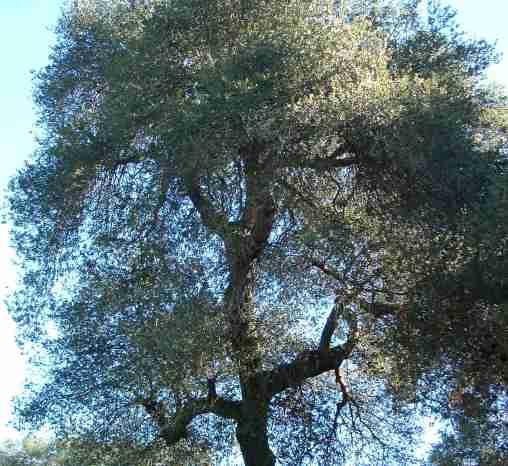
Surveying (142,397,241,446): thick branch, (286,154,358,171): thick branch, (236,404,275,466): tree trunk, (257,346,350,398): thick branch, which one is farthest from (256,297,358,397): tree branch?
(286,154,358,171): thick branch

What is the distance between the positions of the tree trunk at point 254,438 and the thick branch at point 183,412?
0.72ft

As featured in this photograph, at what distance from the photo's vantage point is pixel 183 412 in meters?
11.3

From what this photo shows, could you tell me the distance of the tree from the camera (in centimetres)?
1059

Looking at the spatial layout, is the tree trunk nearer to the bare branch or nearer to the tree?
the tree

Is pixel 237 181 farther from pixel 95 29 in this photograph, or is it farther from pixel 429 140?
pixel 95 29

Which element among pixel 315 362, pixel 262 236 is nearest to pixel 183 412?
pixel 315 362

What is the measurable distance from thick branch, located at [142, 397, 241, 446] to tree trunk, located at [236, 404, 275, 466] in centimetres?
22

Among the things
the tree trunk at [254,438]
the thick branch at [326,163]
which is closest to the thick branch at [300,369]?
the tree trunk at [254,438]

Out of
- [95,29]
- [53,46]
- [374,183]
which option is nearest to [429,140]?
[374,183]

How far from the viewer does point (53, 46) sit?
1547cm

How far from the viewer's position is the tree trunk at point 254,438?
1204 cm

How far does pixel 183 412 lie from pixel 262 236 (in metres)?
3.09

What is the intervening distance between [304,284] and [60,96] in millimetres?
6790

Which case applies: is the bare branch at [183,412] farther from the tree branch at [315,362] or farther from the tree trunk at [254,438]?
the tree branch at [315,362]
